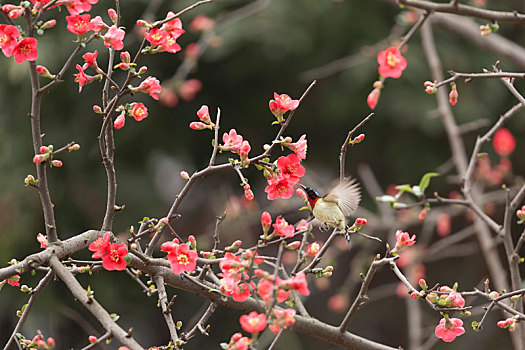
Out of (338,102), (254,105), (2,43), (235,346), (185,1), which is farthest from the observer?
(254,105)

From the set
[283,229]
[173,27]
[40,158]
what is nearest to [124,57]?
[173,27]

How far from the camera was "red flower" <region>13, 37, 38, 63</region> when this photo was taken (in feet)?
4.39

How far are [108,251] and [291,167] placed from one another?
45cm

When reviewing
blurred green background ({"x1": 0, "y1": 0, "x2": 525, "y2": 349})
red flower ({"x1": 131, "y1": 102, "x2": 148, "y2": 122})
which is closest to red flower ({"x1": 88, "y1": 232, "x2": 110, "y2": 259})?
red flower ({"x1": 131, "y1": 102, "x2": 148, "y2": 122})

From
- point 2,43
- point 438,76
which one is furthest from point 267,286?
point 438,76

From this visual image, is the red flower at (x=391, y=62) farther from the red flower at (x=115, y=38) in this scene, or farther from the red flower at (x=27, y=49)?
the red flower at (x=27, y=49)

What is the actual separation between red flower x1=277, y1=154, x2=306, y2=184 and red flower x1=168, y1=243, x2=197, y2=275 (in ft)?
0.92

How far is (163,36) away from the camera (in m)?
1.46

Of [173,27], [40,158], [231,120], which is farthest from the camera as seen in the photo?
[231,120]

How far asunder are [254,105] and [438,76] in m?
2.48

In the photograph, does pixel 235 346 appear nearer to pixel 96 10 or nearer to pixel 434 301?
Result: pixel 434 301

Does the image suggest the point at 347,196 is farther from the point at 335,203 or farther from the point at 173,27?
the point at 173,27

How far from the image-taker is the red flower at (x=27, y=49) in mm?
1337

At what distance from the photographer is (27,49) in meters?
1.35
